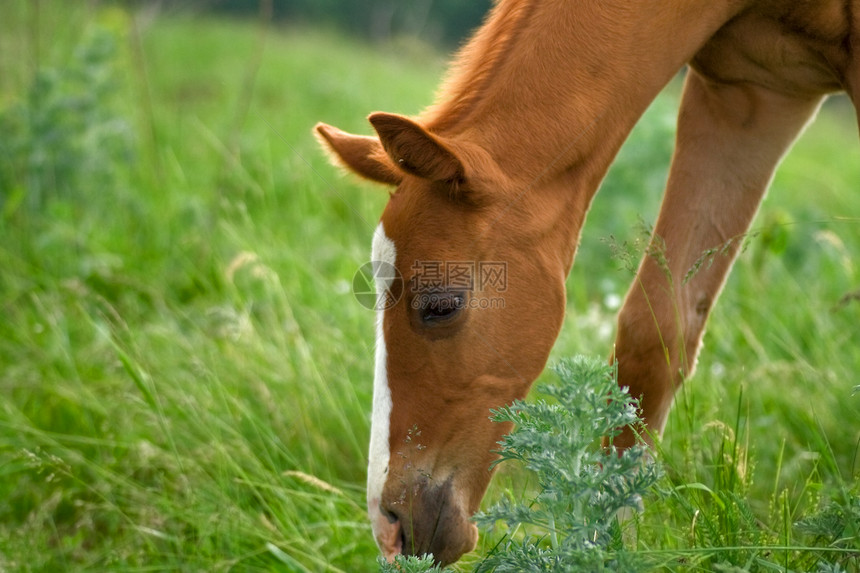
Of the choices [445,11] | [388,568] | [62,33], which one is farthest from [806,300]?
[445,11]

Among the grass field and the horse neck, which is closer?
the horse neck

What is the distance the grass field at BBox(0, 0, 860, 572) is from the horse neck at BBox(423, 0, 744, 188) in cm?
31

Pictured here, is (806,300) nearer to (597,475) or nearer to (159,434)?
(597,475)

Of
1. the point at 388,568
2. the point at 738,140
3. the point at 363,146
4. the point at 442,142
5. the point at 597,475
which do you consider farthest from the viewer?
the point at 738,140

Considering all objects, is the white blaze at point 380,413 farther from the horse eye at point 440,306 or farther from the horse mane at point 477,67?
the horse mane at point 477,67

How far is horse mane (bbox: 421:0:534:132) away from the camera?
2.16 m

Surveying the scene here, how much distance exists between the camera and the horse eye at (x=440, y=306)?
81.2 inches

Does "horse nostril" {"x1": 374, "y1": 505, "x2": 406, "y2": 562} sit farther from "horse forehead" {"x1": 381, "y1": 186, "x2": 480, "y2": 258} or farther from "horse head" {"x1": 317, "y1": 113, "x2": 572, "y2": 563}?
"horse forehead" {"x1": 381, "y1": 186, "x2": 480, "y2": 258}

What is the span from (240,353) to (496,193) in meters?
1.68

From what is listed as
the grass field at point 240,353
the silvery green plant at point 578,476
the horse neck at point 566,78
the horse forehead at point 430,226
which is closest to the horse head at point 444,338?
the horse forehead at point 430,226

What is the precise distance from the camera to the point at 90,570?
8.05ft

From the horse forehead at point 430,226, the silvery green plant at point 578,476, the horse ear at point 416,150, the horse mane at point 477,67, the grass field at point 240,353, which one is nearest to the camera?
→ the silvery green plant at point 578,476

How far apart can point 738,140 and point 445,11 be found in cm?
1921

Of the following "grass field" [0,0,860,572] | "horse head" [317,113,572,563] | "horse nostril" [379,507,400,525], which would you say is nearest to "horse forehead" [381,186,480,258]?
"horse head" [317,113,572,563]
